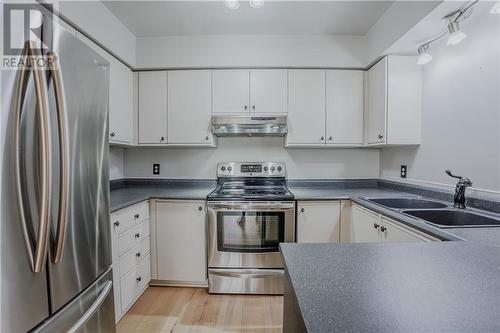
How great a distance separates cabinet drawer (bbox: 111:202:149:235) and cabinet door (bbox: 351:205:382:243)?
183 centimetres

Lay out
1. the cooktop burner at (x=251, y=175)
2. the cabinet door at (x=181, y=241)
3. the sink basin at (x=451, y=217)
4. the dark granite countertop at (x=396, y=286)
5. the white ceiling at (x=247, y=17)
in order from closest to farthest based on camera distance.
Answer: the dark granite countertop at (x=396, y=286), the sink basin at (x=451, y=217), the white ceiling at (x=247, y=17), the cabinet door at (x=181, y=241), the cooktop burner at (x=251, y=175)

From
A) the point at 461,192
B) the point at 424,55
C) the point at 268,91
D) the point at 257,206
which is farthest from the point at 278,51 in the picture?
the point at 461,192

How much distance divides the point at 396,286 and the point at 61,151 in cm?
119

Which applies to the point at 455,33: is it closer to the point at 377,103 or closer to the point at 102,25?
the point at 377,103

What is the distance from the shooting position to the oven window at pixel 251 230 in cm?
209

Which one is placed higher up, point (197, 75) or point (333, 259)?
point (197, 75)

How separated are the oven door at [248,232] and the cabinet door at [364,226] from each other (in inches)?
20.5

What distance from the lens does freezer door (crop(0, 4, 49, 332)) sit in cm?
73

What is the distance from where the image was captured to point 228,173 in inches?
102

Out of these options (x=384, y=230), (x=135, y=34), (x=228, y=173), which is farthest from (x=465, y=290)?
(x=135, y=34)

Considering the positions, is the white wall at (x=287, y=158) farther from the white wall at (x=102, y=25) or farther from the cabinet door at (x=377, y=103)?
the white wall at (x=102, y=25)

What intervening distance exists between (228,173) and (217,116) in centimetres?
63

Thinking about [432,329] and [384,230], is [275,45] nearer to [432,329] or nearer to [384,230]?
[384,230]

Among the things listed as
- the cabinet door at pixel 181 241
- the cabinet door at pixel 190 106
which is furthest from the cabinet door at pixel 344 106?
the cabinet door at pixel 181 241
